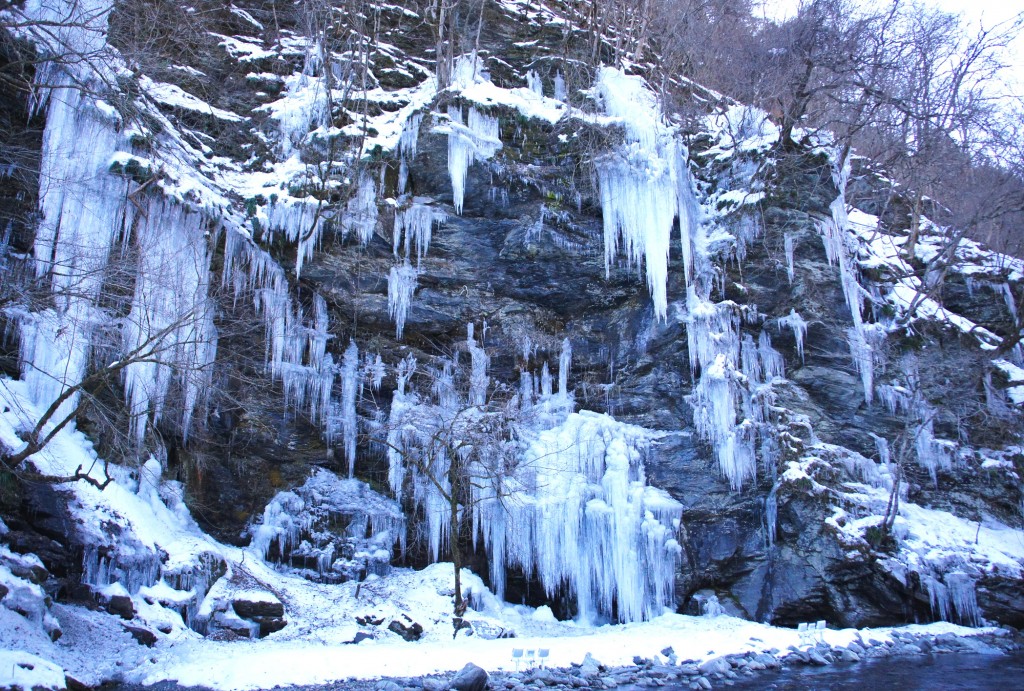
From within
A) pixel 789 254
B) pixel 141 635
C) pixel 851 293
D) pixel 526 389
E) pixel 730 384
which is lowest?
pixel 141 635

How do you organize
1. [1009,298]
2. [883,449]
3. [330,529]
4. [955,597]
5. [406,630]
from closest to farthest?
[406,630]
[955,597]
[330,529]
[883,449]
[1009,298]

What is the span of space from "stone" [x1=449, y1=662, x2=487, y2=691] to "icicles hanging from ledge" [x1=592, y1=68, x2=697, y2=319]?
7657 mm

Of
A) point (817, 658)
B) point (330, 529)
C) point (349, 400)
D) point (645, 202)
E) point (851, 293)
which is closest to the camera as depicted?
point (817, 658)

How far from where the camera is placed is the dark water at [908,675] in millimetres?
7305

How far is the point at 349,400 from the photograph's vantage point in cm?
1220

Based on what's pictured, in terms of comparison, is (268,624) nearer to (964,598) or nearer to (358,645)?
(358,645)

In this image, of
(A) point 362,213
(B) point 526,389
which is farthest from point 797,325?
(A) point 362,213

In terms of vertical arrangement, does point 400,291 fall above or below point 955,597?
above

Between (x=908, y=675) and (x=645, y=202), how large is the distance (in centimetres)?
884

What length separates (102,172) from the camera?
1039cm

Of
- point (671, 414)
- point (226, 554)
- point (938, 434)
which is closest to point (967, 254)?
point (938, 434)

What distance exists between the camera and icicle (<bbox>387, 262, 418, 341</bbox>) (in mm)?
12312

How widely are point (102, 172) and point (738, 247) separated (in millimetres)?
11747

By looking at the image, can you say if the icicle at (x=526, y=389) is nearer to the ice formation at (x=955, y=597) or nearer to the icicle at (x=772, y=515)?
the icicle at (x=772, y=515)
